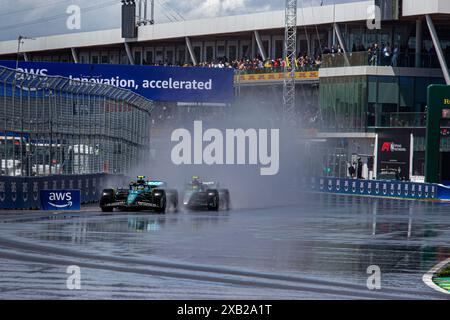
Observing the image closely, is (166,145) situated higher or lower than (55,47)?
lower

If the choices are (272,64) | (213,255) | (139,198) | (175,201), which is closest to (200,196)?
(175,201)

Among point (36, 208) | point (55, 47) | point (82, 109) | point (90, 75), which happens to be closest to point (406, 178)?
point (90, 75)

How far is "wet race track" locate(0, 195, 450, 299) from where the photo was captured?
14.6m

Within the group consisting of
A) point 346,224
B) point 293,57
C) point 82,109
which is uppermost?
point 293,57

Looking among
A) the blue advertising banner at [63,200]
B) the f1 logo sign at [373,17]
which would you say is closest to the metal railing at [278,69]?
the f1 logo sign at [373,17]

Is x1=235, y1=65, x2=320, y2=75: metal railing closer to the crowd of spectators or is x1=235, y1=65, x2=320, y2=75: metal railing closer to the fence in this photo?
the crowd of spectators

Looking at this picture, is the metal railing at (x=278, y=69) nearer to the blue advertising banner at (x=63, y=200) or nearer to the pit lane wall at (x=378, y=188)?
the pit lane wall at (x=378, y=188)

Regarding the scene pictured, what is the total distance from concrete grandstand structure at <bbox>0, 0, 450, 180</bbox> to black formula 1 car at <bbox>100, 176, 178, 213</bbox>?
2909 centimetres

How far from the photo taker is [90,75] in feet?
172

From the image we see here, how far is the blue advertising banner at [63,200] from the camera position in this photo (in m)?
31.4

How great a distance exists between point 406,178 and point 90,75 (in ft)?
69.4

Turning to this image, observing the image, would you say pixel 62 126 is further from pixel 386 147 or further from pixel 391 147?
pixel 386 147
